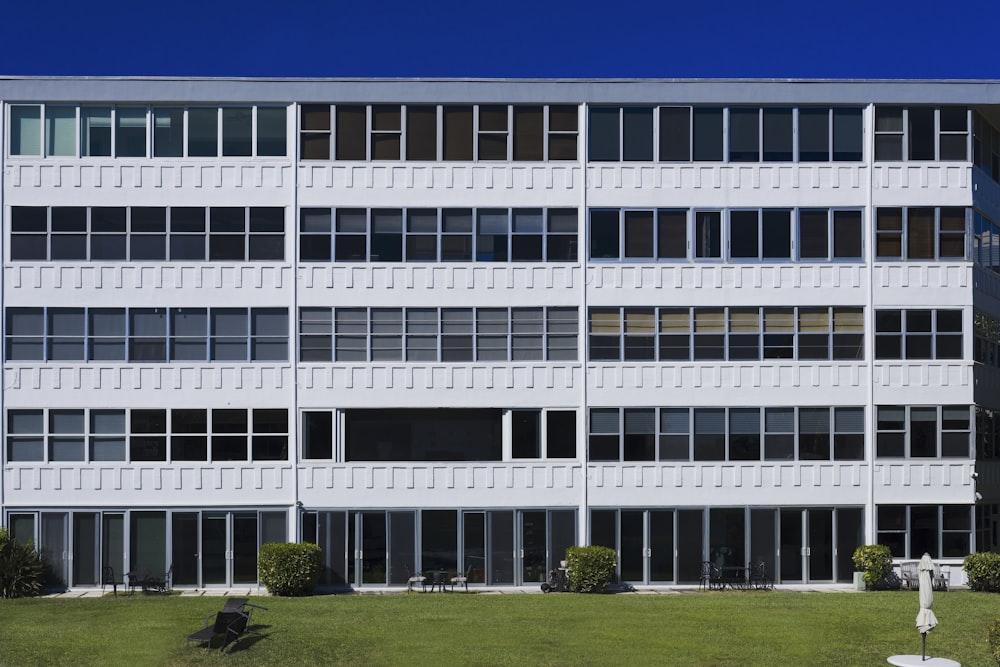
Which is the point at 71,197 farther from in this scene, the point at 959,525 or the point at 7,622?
the point at 959,525

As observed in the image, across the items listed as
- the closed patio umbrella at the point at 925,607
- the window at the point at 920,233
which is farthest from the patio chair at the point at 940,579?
the closed patio umbrella at the point at 925,607

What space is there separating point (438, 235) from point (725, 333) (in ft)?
26.3

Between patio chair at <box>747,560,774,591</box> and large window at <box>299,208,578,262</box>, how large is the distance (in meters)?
9.39

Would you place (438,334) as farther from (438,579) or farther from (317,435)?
(438,579)

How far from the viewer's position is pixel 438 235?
106 ft

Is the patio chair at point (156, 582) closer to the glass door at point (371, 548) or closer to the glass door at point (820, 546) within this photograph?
the glass door at point (371, 548)

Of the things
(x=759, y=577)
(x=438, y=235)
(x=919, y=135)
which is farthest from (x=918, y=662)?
(x=438, y=235)

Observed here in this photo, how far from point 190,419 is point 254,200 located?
5933 mm

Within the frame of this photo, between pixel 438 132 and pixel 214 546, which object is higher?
pixel 438 132

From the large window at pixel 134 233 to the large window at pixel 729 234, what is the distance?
8.99 metres

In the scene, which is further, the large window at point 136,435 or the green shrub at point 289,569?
the large window at point 136,435

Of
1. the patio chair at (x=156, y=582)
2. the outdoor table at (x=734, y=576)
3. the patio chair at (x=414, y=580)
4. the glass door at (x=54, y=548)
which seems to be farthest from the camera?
the outdoor table at (x=734, y=576)

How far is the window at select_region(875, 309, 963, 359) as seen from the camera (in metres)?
32.5

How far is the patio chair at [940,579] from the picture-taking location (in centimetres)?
3158
